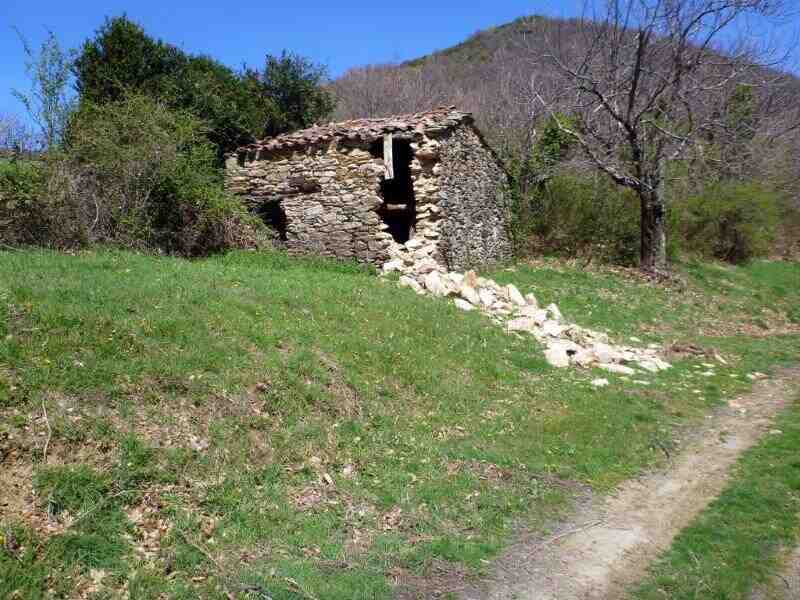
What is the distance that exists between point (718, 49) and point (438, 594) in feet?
64.8

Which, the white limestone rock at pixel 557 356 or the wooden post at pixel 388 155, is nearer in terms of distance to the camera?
the white limestone rock at pixel 557 356

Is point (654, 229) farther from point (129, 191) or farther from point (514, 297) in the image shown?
point (129, 191)

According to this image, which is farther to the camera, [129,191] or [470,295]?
[129,191]

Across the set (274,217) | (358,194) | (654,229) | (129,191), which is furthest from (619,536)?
(654,229)

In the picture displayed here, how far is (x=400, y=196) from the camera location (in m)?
18.3

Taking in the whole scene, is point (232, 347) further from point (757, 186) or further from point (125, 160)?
point (757, 186)

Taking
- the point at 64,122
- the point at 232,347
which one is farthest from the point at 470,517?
the point at 64,122

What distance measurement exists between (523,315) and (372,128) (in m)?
6.15

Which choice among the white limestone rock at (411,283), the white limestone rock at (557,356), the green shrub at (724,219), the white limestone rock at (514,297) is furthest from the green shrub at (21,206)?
the green shrub at (724,219)

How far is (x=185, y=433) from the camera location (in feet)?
19.0

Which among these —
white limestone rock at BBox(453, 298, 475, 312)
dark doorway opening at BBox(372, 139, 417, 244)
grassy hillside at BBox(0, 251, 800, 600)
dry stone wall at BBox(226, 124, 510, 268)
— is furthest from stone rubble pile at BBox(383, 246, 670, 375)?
dark doorway opening at BBox(372, 139, 417, 244)

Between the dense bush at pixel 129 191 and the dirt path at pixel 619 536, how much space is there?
10.9m

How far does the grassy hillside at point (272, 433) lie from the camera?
460 centimetres

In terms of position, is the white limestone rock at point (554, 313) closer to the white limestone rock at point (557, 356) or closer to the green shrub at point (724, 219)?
the white limestone rock at point (557, 356)
